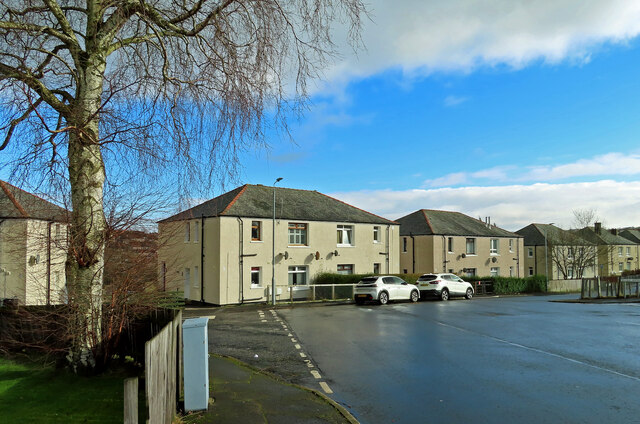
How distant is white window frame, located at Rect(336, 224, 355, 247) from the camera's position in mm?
35750

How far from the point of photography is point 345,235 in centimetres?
3612

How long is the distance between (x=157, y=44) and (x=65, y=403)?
5348mm

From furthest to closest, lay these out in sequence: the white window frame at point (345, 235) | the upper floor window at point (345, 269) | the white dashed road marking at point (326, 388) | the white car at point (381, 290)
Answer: the white window frame at point (345, 235)
the upper floor window at point (345, 269)
the white car at point (381, 290)
the white dashed road marking at point (326, 388)

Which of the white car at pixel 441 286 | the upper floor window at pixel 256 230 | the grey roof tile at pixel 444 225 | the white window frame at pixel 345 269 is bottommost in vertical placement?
the white car at pixel 441 286

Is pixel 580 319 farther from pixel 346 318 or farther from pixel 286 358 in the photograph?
pixel 286 358

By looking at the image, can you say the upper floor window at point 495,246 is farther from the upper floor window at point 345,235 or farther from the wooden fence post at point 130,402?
the wooden fence post at point 130,402

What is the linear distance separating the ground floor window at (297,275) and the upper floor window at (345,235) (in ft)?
13.5

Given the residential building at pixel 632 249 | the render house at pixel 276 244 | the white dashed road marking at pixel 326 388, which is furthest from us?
the residential building at pixel 632 249

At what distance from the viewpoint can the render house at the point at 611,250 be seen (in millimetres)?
68000

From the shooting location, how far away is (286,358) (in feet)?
35.4

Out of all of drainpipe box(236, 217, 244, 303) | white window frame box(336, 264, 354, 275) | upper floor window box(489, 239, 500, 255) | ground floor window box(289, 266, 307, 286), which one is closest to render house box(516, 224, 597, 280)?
upper floor window box(489, 239, 500, 255)

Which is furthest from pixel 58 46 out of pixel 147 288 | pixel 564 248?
pixel 564 248

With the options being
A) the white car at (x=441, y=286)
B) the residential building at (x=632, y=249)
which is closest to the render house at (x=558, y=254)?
the residential building at (x=632, y=249)

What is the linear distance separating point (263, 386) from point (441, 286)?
2529 cm
